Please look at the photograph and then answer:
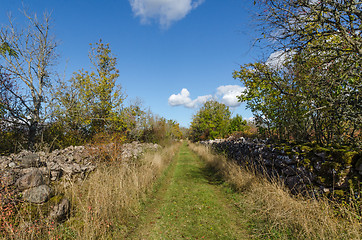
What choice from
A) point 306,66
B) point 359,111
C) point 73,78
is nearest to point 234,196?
point 359,111

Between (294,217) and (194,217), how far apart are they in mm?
3037

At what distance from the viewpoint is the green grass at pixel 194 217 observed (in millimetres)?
4980

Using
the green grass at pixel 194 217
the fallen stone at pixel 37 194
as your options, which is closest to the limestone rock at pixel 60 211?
the fallen stone at pixel 37 194

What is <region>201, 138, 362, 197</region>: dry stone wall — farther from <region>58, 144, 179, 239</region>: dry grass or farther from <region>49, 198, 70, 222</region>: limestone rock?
<region>49, 198, 70, 222</region>: limestone rock

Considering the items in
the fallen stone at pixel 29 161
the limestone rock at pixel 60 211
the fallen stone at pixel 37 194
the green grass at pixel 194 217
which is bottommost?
the green grass at pixel 194 217

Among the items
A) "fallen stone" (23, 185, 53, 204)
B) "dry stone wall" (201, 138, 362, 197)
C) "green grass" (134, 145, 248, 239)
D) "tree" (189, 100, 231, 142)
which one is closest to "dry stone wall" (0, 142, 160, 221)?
"fallen stone" (23, 185, 53, 204)

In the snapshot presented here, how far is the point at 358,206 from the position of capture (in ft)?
12.8

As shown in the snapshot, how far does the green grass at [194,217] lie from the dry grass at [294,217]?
592mm

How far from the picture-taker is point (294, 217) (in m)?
4.41

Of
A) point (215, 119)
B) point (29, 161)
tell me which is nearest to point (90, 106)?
→ point (29, 161)

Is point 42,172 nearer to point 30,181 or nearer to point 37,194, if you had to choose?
point 30,181

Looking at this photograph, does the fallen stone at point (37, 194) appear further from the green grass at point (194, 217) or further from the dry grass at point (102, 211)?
the green grass at point (194, 217)

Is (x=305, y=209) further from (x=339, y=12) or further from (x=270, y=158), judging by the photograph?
(x=339, y=12)

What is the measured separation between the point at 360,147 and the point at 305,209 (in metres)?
2.24
